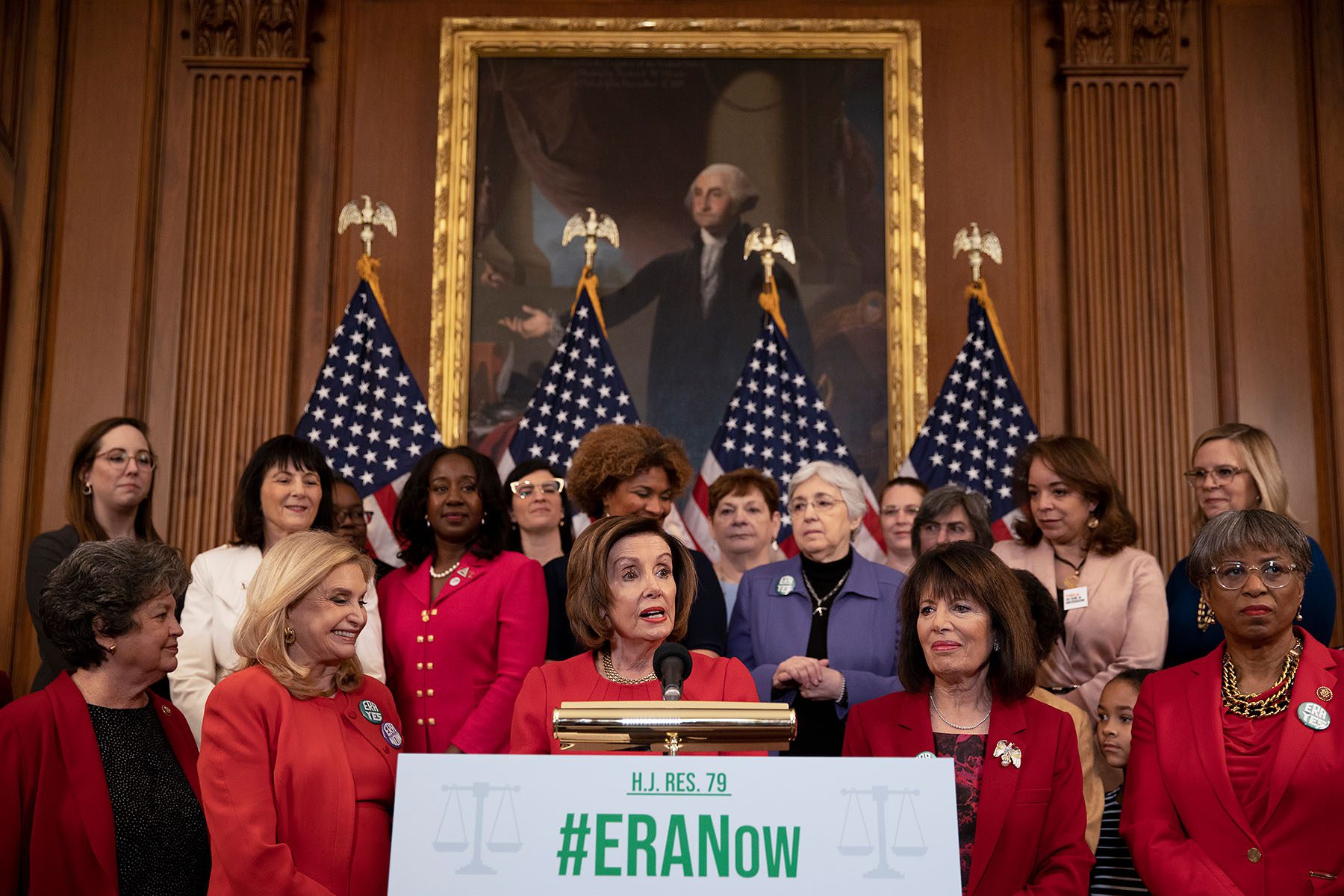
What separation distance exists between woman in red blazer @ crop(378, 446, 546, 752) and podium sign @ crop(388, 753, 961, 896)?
168 cm

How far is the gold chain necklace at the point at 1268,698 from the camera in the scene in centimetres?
343

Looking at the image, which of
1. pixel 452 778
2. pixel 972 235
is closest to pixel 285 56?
pixel 972 235

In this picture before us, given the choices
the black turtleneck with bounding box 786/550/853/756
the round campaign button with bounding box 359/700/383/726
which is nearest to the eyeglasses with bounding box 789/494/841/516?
the black turtleneck with bounding box 786/550/853/756

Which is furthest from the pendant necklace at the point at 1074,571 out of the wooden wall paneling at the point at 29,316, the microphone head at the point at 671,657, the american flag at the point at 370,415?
the wooden wall paneling at the point at 29,316

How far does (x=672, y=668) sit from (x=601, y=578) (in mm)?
754

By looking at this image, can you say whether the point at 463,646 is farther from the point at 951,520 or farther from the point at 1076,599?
the point at 1076,599

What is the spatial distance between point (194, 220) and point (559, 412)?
6.72 ft

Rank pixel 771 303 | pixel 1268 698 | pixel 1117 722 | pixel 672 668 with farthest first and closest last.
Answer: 1. pixel 771 303
2. pixel 1117 722
3. pixel 1268 698
4. pixel 672 668

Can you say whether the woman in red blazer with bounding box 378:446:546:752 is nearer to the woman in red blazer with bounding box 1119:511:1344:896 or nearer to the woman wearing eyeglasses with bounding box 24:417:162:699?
the woman wearing eyeglasses with bounding box 24:417:162:699

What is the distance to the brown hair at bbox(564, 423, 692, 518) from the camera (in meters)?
4.36

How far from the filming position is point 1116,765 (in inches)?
157

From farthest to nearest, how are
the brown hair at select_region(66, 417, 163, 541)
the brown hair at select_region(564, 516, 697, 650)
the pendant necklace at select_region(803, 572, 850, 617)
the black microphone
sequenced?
the brown hair at select_region(66, 417, 163, 541) → the pendant necklace at select_region(803, 572, 850, 617) → the brown hair at select_region(564, 516, 697, 650) → the black microphone

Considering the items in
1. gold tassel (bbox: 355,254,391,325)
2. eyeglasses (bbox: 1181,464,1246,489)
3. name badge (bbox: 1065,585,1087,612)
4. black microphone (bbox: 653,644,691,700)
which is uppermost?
gold tassel (bbox: 355,254,391,325)

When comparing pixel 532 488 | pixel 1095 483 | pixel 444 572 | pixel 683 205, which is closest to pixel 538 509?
pixel 532 488
